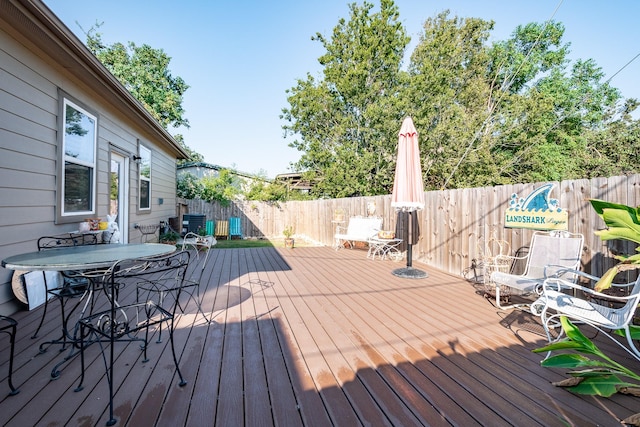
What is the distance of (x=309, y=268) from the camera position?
548 cm

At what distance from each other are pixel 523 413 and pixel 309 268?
414 cm

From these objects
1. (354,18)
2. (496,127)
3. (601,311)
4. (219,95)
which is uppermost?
(354,18)

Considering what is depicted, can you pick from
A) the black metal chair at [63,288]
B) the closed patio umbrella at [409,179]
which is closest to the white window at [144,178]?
the black metal chair at [63,288]

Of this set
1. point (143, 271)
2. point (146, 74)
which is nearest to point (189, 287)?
point (143, 271)

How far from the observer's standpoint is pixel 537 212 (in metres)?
3.54

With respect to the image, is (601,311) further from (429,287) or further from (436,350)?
(429,287)

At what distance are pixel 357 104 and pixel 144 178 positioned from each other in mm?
11004

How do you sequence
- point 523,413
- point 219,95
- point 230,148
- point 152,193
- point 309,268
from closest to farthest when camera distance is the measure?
point 523,413 → point 309,268 → point 152,193 → point 219,95 → point 230,148

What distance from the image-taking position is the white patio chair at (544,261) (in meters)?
2.93

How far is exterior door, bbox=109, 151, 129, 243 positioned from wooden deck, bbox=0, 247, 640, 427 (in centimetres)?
280

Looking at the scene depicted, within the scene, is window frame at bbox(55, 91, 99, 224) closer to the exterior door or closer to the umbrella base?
the exterior door

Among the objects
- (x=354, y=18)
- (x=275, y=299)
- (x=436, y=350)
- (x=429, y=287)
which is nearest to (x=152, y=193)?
Answer: (x=275, y=299)

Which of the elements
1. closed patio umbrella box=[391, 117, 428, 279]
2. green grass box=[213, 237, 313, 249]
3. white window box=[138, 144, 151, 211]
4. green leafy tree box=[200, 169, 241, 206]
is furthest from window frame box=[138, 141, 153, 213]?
closed patio umbrella box=[391, 117, 428, 279]

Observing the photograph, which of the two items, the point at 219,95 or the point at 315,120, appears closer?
the point at 219,95
